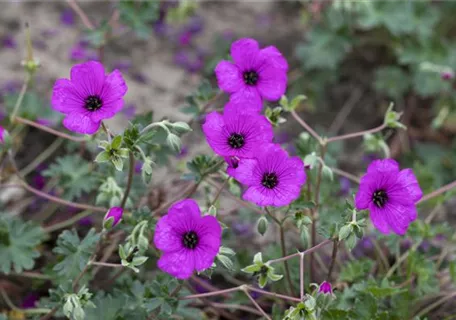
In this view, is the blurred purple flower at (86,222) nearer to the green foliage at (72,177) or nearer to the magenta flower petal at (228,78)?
the green foliage at (72,177)

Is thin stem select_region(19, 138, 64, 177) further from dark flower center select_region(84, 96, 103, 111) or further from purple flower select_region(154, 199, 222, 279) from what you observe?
purple flower select_region(154, 199, 222, 279)

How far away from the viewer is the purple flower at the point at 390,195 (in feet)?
4.93

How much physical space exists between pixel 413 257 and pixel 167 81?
159 cm

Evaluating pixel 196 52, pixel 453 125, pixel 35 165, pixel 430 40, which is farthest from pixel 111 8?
pixel 453 125

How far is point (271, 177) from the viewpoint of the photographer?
1535 mm

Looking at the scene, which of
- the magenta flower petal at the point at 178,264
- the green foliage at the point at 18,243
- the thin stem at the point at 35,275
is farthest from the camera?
the thin stem at the point at 35,275

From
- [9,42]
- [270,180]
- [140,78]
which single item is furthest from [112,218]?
[9,42]

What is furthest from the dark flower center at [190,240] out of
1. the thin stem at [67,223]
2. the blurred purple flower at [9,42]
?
the blurred purple flower at [9,42]

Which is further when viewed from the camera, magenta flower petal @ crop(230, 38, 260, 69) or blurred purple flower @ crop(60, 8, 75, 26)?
blurred purple flower @ crop(60, 8, 75, 26)

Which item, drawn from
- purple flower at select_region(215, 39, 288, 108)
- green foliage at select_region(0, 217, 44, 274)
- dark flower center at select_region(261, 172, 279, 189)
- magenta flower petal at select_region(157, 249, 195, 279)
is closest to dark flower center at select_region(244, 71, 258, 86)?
purple flower at select_region(215, 39, 288, 108)

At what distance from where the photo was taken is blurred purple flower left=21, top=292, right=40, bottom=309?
209cm

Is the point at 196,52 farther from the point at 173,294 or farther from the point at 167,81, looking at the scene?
the point at 173,294

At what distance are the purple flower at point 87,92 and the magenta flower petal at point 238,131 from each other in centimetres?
24

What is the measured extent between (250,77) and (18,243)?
91cm
